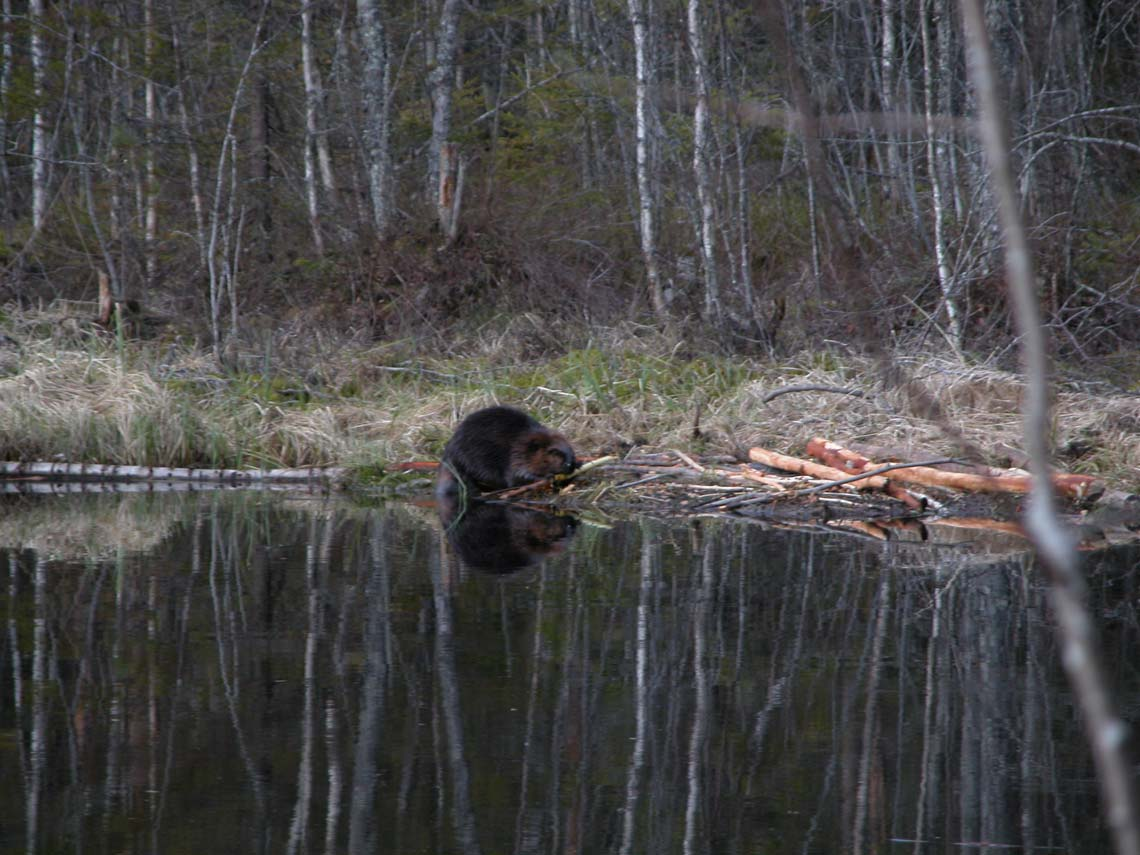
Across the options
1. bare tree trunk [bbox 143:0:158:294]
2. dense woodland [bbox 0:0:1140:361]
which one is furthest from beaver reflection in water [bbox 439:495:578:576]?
bare tree trunk [bbox 143:0:158:294]

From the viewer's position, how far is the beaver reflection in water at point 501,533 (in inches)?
227

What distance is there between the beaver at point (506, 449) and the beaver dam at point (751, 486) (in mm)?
129

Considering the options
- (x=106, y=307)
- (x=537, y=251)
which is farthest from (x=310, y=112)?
(x=106, y=307)

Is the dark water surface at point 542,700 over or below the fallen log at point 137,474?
below

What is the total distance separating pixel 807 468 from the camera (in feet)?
24.5

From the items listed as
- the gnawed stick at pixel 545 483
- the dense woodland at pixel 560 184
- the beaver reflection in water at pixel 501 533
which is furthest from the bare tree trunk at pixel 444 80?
the beaver reflection in water at pixel 501 533

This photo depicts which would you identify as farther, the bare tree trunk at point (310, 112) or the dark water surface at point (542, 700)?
the bare tree trunk at point (310, 112)

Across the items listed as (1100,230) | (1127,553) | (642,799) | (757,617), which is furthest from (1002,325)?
(642,799)

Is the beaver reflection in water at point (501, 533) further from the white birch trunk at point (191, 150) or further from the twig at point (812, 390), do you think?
the white birch trunk at point (191, 150)

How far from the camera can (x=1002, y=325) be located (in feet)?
34.9

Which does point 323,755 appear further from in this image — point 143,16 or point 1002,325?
point 143,16

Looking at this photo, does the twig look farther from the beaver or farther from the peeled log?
the beaver

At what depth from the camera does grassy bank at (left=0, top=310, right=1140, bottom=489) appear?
824 centimetres

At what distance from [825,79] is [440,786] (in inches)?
616
